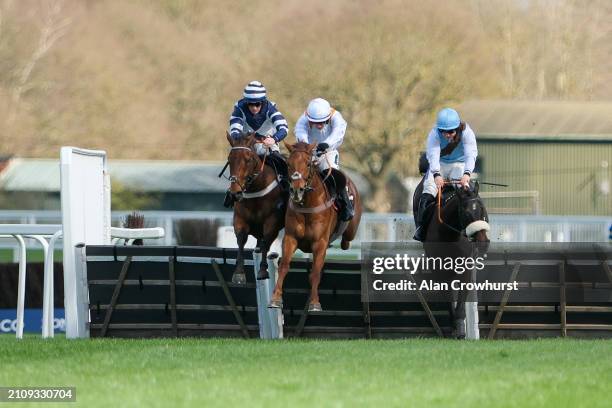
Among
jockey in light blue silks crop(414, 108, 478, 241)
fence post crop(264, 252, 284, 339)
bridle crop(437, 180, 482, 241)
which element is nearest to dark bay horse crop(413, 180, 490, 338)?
bridle crop(437, 180, 482, 241)

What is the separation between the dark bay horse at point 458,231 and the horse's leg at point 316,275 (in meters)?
0.98

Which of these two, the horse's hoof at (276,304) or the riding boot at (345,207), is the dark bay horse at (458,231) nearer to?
the riding boot at (345,207)

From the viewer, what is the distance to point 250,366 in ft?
34.9

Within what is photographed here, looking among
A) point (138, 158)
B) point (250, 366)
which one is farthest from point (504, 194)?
point (250, 366)

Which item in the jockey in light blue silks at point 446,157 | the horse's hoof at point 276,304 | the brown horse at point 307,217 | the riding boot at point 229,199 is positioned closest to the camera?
the horse's hoof at point 276,304

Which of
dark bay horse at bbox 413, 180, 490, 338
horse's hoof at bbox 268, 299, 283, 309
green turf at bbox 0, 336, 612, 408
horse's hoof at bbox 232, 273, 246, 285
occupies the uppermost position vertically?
dark bay horse at bbox 413, 180, 490, 338

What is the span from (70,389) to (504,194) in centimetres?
5021

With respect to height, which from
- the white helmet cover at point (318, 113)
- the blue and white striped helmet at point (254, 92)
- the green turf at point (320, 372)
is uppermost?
the blue and white striped helmet at point (254, 92)

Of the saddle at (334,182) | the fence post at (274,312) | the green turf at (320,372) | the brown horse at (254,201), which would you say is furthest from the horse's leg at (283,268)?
the saddle at (334,182)

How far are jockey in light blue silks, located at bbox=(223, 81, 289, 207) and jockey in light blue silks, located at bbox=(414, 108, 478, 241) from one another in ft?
4.55

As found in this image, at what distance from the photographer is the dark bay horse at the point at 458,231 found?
13.5 m

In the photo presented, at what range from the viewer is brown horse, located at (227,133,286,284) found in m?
13.8

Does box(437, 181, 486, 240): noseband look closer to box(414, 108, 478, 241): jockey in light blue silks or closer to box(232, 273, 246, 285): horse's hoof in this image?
box(414, 108, 478, 241): jockey in light blue silks

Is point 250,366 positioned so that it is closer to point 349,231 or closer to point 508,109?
point 349,231
